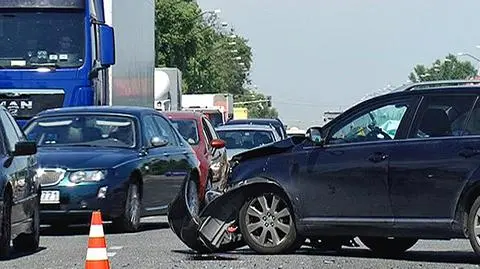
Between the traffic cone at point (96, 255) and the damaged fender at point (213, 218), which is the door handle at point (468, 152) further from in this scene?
the traffic cone at point (96, 255)

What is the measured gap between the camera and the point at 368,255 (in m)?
12.6

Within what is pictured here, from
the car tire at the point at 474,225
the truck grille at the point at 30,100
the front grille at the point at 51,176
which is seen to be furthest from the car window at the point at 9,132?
the truck grille at the point at 30,100

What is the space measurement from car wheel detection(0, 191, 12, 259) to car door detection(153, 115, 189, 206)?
4388 mm

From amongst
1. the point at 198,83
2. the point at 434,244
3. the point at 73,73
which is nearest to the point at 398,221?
the point at 434,244

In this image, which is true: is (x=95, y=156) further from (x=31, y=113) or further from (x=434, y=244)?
(x=31, y=113)

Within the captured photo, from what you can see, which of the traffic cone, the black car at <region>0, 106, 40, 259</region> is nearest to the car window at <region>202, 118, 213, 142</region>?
the black car at <region>0, 106, 40, 259</region>

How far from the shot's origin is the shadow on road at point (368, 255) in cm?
1202

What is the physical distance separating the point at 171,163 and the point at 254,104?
519 ft

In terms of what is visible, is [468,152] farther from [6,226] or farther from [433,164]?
[6,226]

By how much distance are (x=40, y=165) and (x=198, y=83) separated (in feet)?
306

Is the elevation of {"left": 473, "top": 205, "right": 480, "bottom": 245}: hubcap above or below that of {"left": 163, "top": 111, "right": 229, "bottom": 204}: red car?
above

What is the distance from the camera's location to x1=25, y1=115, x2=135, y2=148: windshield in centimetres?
1620

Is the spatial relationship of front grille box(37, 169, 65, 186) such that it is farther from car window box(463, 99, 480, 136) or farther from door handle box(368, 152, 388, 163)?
car window box(463, 99, 480, 136)

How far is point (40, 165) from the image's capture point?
15.1m
